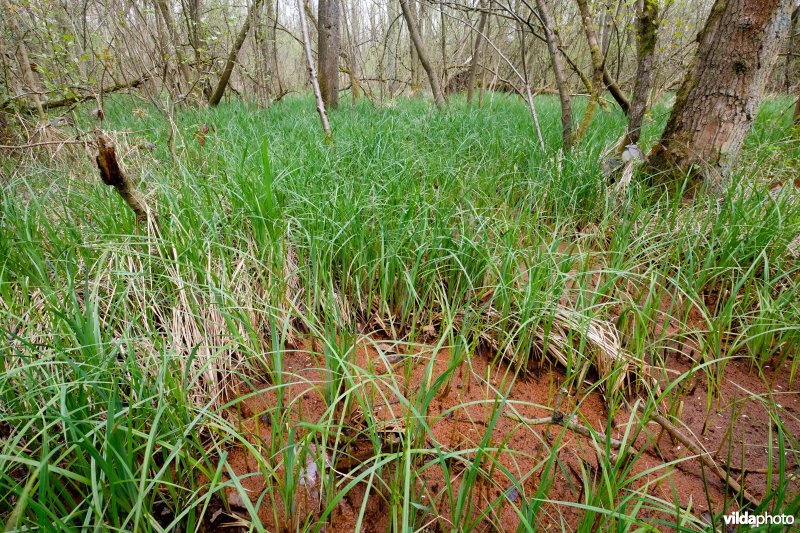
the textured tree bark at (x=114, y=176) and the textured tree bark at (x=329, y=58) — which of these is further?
the textured tree bark at (x=329, y=58)

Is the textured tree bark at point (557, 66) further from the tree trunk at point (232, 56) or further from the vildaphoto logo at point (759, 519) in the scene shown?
the tree trunk at point (232, 56)

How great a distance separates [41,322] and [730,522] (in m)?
2.24

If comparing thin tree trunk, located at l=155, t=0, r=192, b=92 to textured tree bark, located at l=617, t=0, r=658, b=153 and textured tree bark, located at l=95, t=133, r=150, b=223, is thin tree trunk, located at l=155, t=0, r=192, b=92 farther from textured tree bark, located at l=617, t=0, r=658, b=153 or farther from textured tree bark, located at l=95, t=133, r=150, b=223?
textured tree bark, located at l=617, t=0, r=658, b=153

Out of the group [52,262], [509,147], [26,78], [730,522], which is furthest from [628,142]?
[26,78]

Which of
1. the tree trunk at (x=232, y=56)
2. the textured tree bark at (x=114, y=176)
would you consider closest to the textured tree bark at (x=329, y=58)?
the tree trunk at (x=232, y=56)

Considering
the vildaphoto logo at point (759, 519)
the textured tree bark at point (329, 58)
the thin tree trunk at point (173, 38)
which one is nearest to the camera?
the vildaphoto logo at point (759, 519)

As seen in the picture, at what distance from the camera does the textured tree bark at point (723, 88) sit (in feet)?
6.32

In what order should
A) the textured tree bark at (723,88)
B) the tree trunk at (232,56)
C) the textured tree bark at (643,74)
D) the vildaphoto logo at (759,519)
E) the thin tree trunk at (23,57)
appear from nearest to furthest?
the vildaphoto logo at (759,519) → the textured tree bark at (723,88) → the textured tree bark at (643,74) → the thin tree trunk at (23,57) → the tree trunk at (232,56)

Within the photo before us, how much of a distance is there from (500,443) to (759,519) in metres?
0.61

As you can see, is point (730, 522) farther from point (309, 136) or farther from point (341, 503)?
point (309, 136)

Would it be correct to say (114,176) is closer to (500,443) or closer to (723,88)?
(500,443)

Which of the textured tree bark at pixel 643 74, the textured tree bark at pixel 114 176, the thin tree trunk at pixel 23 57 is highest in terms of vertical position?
the thin tree trunk at pixel 23 57

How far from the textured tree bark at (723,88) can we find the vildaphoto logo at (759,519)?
1903 millimetres

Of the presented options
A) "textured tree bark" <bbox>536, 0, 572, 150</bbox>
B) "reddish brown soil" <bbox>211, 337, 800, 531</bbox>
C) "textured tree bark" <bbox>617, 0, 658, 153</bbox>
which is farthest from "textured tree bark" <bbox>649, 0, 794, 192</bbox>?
"reddish brown soil" <bbox>211, 337, 800, 531</bbox>
